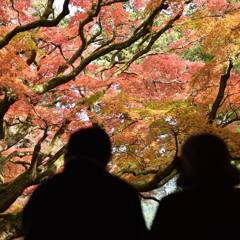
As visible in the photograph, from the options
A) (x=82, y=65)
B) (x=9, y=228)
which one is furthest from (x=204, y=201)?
(x=9, y=228)

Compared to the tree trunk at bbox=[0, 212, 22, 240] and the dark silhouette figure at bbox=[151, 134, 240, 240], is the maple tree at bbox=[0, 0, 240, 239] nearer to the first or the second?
the tree trunk at bbox=[0, 212, 22, 240]

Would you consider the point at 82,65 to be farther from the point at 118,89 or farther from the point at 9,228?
the point at 9,228

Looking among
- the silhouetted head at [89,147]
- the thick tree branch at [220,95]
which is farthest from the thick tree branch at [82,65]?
the silhouetted head at [89,147]

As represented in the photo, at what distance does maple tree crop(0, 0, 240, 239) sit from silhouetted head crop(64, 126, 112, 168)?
15.8 ft

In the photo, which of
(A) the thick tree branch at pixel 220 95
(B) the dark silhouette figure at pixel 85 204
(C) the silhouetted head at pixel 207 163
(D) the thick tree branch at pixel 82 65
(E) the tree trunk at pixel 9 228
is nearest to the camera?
(B) the dark silhouette figure at pixel 85 204

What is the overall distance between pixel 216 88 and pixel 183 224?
Result: 7.17m

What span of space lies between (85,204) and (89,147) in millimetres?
305

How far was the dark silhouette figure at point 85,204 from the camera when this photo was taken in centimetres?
228

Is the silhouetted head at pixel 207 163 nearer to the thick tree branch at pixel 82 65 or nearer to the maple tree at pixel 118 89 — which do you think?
the maple tree at pixel 118 89

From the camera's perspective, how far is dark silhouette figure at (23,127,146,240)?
2.28m

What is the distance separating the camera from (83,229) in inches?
89.8

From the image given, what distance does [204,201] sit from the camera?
2391mm

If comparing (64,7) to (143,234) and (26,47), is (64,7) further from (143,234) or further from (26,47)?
(143,234)

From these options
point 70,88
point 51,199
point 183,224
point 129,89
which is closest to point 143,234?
point 183,224
